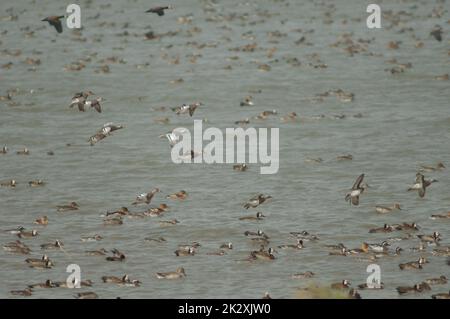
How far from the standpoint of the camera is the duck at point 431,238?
84.7 feet

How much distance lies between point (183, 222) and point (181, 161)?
629cm

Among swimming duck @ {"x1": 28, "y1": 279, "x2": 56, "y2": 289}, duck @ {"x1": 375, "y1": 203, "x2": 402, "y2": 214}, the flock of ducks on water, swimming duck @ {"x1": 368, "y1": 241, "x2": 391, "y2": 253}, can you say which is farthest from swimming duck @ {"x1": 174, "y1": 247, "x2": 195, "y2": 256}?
duck @ {"x1": 375, "y1": 203, "x2": 402, "y2": 214}

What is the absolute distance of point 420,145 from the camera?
35375 millimetres

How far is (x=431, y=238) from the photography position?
84.9 feet

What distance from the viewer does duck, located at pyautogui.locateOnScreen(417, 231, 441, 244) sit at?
1016 inches

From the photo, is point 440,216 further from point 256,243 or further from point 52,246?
point 52,246

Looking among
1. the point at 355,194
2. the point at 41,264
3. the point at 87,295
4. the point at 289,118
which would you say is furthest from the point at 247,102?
the point at 87,295

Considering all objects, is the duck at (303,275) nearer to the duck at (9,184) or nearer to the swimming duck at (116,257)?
the swimming duck at (116,257)

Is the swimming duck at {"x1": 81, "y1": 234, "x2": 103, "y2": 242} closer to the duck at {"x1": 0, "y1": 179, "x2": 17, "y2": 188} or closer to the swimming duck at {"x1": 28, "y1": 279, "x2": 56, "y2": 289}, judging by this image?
the swimming duck at {"x1": 28, "y1": 279, "x2": 56, "y2": 289}

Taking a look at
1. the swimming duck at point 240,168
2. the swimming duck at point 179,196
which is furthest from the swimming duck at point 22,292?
the swimming duck at point 240,168

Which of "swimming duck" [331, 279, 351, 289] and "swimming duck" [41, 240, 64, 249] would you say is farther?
"swimming duck" [41, 240, 64, 249]
